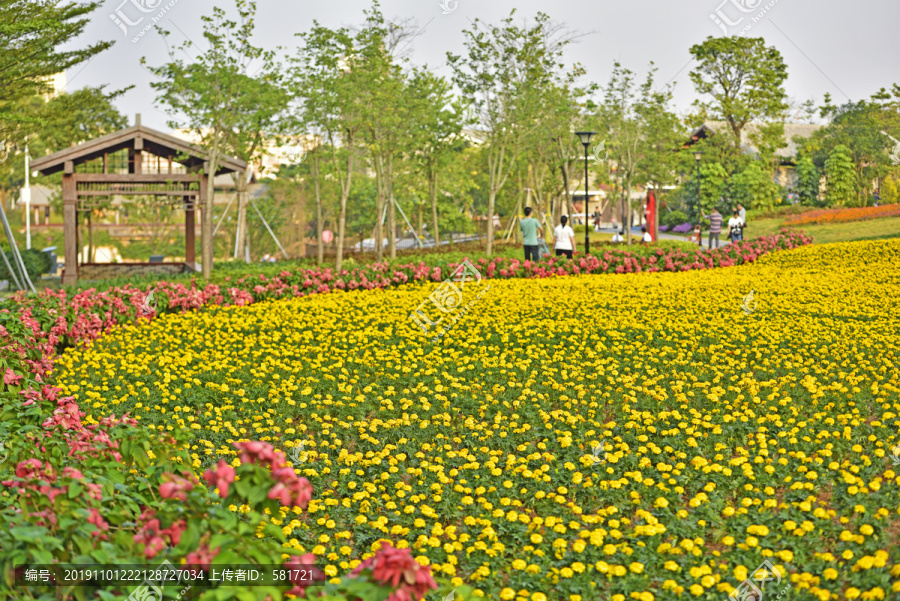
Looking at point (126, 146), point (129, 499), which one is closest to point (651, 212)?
point (126, 146)

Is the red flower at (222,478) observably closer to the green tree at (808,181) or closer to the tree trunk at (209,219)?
the tree trunk at (209,219)

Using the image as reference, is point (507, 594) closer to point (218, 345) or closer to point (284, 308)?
point (218, 345)

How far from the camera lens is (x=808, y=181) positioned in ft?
139

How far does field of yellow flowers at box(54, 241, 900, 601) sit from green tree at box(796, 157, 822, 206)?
33191mm

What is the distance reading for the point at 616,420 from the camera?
6809mm

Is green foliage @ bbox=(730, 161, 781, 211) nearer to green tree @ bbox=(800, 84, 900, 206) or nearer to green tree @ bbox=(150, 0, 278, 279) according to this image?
green tree @ bbox=(800, 84, 900, 206)

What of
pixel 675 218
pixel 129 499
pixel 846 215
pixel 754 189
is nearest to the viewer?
pixel 129 499

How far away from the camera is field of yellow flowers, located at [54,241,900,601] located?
451 cm

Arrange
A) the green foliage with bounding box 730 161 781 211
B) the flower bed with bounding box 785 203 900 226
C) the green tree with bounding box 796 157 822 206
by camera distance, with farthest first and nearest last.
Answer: the green tree with bounding box 796 157 822 206, the green foliage with bounding box 730 161 781 211, the flower bed with bounding box 785 203 900 226

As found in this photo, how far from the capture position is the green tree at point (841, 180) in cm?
3819

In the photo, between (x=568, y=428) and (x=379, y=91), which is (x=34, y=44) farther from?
(x=568, y=428)

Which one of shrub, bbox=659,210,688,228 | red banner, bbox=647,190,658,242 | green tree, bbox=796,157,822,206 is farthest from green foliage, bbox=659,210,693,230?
red banner, bbox=647,190,658,242

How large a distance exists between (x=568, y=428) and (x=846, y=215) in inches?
1198

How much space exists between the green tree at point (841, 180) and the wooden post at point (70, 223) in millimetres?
32823
